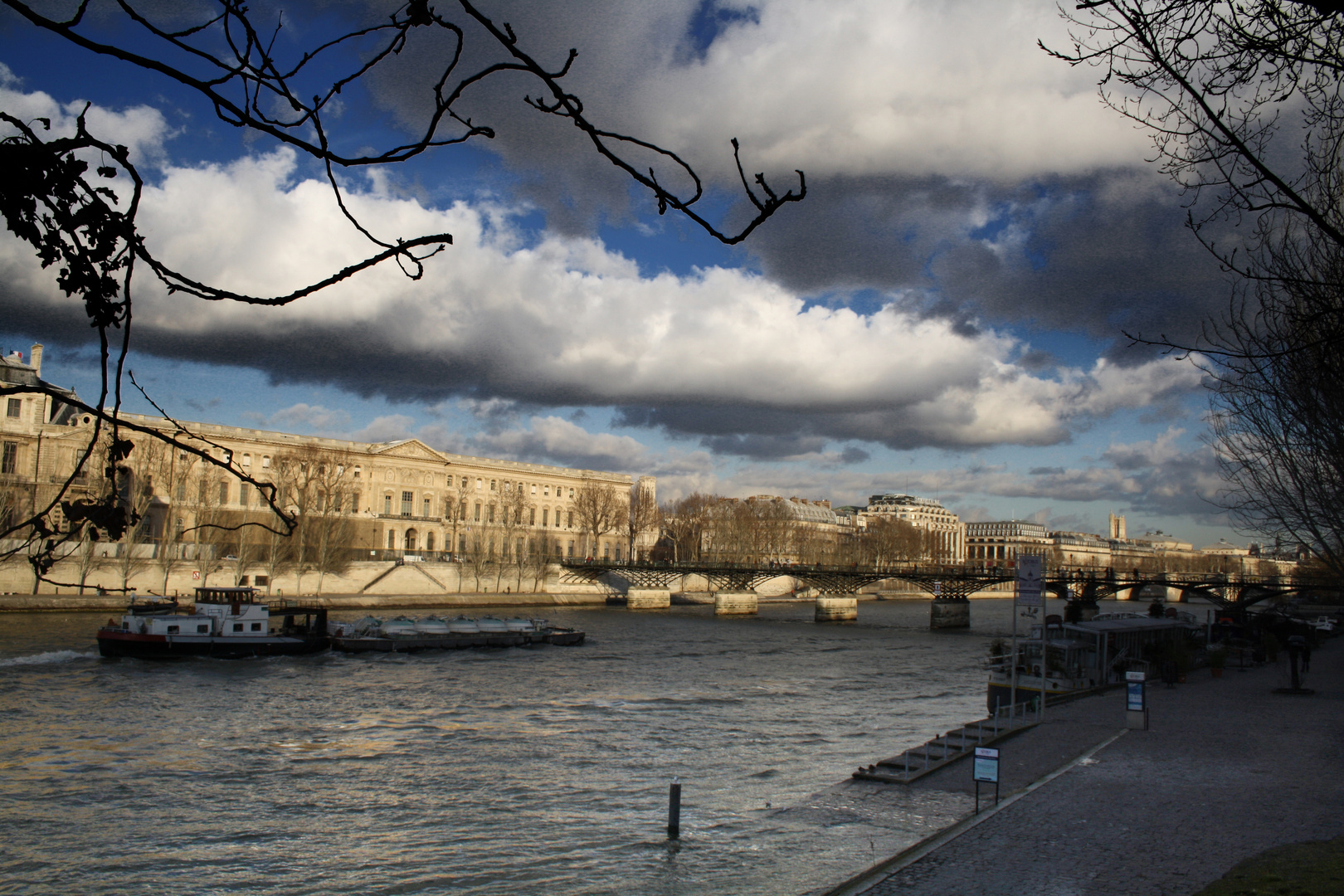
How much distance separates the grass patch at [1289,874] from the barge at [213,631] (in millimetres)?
35457

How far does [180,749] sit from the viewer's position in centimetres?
2112

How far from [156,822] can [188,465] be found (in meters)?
49.8

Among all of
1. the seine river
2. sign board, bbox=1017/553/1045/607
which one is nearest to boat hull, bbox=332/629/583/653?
the seine river

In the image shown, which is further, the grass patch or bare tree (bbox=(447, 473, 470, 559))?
bare tree (bbox=(447, 473, 470, 559))

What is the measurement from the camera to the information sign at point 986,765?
45.6 ft

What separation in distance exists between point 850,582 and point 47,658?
193ft

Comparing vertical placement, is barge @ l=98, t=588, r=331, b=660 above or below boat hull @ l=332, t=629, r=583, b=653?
above

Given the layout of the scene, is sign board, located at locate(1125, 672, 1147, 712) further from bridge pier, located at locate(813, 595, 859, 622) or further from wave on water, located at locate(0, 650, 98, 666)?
bridge pier, located at locate(813, 595, 859, 622)

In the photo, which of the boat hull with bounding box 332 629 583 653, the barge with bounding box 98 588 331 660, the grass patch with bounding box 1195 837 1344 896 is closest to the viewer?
the grass patch with bounding box 1195 837 1344 896

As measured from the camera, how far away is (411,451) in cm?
9794

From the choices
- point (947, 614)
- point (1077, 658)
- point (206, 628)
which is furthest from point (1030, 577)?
point (947, 614)

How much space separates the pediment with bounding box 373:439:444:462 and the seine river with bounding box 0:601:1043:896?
5606 centimetres

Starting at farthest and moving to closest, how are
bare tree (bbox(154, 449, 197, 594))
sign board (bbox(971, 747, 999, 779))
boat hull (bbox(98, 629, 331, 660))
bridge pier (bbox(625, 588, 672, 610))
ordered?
bridge pier (bbox(625, 588, 672, 610))
bare tree (bbox(154, 449, 197, 594))
boat hull (bbox(98, 629, 331, 660))
sign board (bbox(971, 747, 999, 779))

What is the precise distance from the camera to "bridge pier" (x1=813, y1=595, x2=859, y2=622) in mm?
71688
